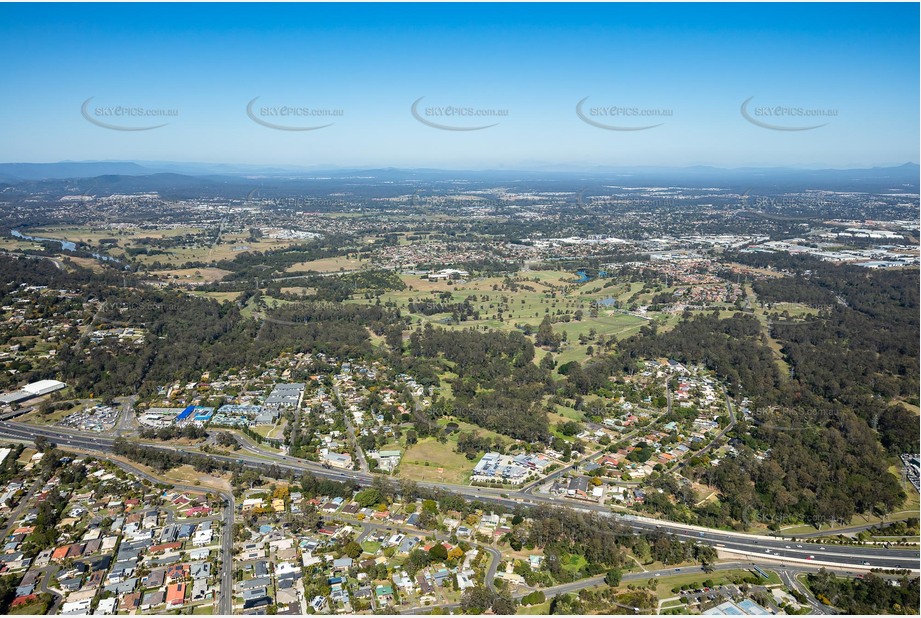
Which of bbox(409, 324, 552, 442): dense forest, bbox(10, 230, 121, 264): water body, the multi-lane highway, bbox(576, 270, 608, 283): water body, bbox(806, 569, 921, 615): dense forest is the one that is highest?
bbox(10, 230, 121, 264): water body

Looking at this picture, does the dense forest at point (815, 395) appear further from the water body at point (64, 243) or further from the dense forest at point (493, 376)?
the water body at point (64, 243)

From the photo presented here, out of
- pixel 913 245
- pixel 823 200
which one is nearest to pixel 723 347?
pixel 913 245

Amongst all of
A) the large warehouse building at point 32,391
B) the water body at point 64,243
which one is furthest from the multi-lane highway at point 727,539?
the water body at point 64,243

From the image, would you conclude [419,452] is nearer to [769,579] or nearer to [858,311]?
[769,579]

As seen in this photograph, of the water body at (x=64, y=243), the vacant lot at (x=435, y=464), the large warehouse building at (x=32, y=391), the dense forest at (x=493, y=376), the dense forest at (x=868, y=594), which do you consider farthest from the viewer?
the water body at (x=64, y=243)

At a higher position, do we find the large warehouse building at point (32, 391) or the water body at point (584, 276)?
the water body at point (584, 276)

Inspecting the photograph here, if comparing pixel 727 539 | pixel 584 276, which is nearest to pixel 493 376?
pixel 727 539

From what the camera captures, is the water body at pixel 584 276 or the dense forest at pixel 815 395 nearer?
the dense forest at pixel 815 395

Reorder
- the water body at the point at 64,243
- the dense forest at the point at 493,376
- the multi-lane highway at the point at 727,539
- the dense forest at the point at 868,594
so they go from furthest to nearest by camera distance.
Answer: the water body at the point at 64,243 → the dense forest at the point at 493,376 → the multi-lane highway at the point at 727,539 → the dense forest at the point at 868,594

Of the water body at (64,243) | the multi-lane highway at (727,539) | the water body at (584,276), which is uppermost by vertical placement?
the water body at (64,243)

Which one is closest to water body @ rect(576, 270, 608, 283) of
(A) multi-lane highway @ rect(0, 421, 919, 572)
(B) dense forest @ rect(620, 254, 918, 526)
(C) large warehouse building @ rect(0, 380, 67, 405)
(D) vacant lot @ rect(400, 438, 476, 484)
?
(B) dense forest @ rect(620, 254, 918, 526)

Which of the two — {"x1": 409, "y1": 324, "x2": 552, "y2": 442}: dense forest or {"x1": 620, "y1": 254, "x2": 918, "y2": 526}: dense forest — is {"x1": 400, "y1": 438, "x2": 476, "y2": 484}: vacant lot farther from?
{"x1": 620, "y1": 254, "x2": 918, "y2": 526}: dense forest
